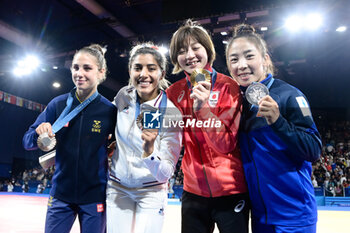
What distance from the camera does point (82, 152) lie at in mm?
2121

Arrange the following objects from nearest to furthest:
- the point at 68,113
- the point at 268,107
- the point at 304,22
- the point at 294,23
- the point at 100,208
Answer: the point at 268,107
the point at 100,208
the point at 68,113
the point at 294,23
the point at 304,22

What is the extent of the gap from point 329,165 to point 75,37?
13926mm

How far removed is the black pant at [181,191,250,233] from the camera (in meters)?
1.71

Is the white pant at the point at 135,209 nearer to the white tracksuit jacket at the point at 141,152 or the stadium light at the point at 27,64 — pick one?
the white tracksuit jacket at the point at 141,152

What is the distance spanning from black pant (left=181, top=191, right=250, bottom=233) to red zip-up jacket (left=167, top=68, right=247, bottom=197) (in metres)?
0.04

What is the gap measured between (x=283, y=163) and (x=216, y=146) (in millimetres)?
414

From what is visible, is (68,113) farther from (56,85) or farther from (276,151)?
(56,85)

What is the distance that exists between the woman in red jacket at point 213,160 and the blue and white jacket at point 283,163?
10 centimetres

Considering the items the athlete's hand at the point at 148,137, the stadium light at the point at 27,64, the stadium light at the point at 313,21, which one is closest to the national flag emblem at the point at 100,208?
the athlete's hand at the point at 148,137

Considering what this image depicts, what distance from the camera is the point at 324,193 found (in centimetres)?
1148

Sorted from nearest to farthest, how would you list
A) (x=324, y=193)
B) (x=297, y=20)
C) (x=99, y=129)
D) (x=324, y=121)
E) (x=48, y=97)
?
(x=99, y=129)
(x=297, y=20)
(x=324, y=193)
(x=324, y=121)
(x=48, y=97)

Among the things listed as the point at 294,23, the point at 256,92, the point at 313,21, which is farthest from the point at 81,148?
the point at 313,21

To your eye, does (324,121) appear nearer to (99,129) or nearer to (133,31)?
(133,31)

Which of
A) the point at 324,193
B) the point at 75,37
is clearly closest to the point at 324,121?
the point at 324,193
